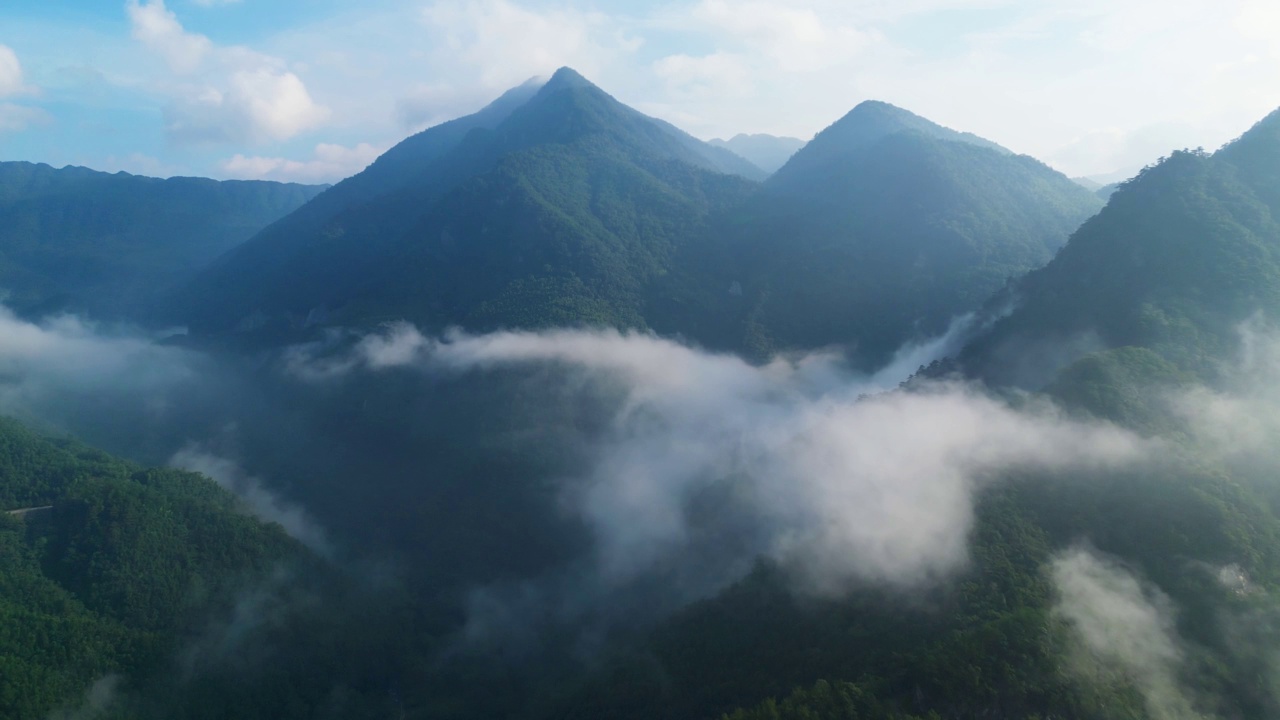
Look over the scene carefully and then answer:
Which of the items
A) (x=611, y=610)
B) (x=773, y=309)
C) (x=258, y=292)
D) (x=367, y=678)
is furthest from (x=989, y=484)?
(x=258, y=292)

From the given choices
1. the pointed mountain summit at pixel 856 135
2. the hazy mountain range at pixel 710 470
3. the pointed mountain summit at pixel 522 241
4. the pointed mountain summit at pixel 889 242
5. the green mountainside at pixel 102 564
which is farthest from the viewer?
the pointed mountain summit at pixel 856 135

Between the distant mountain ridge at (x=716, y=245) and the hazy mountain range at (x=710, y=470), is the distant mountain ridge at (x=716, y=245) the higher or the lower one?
the higher one

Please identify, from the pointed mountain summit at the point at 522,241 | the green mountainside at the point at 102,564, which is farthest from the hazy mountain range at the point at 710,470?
the pointed mountain summit at the point at 522,241

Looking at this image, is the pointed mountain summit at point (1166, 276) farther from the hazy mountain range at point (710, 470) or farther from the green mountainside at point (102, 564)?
the green mountainside at point (102, 564)

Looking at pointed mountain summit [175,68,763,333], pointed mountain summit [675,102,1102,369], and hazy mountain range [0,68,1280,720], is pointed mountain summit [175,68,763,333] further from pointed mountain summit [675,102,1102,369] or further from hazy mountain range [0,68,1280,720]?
pointed mountain summit [675,102,1102,369]

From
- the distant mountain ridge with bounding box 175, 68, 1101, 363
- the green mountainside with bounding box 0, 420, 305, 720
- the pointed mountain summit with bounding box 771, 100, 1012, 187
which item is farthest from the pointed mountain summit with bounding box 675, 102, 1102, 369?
the green mountainside with bounding box 0, 420, 305, 720

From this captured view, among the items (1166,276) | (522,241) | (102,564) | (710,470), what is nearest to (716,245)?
(522,241)

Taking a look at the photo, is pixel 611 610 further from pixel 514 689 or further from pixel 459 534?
pixel 459 534
